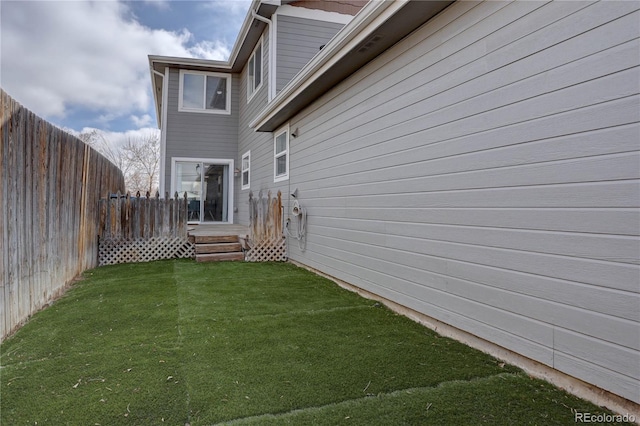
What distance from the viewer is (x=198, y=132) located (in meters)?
11.0

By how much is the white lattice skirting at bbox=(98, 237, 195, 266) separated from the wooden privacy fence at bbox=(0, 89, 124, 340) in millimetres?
1154

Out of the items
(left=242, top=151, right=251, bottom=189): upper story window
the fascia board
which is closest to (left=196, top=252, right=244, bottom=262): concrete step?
the fascia board

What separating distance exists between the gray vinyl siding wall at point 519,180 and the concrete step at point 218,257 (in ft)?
11.6

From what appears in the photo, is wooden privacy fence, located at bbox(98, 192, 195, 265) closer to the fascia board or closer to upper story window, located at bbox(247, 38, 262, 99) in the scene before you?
the fascia board

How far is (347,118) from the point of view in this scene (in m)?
4.79

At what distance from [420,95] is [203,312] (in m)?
3.05

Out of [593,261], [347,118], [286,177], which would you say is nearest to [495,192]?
[593,261]

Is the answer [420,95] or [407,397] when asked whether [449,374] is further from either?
[420,95]

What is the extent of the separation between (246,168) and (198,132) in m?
2.13

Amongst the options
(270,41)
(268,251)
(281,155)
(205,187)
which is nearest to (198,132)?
(205,187)

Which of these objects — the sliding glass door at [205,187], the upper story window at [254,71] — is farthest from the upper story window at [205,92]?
the sliding glass door at [205,187]

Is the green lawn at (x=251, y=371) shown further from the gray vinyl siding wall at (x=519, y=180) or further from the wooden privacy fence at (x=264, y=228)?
the wooden privacy fence at (x=264, y=228)

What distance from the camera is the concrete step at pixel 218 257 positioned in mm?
6738

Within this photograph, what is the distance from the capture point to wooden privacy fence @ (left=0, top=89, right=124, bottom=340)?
282 centimetres
